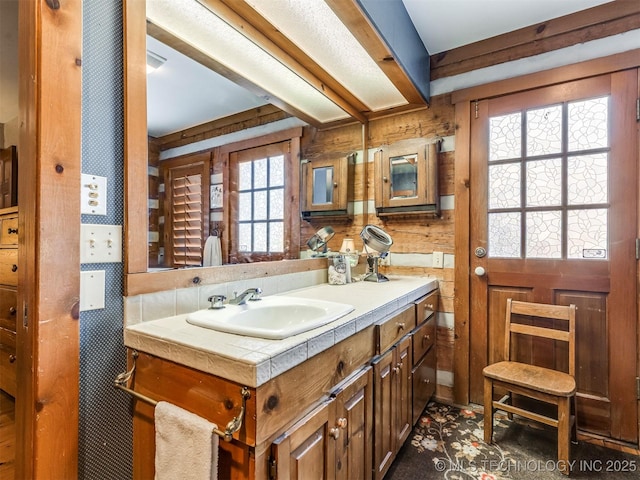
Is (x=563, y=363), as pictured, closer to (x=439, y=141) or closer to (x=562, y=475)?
(x=562, y=475)

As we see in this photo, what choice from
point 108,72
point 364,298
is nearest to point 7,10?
point 108,72

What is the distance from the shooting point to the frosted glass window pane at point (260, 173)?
5.61 feet

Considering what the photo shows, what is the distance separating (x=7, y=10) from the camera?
144 cm

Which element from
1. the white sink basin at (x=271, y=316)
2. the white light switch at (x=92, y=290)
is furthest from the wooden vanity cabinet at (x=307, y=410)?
the white light switch at (x=92, y=290)

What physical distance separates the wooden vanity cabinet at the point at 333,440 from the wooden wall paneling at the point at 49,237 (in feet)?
1.99

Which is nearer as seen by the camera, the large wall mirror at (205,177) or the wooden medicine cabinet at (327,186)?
the large wall mirror at (205,177)

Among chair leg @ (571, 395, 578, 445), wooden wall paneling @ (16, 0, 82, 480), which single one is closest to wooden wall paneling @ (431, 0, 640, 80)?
chair leg @ (571, 395, 578, 445)

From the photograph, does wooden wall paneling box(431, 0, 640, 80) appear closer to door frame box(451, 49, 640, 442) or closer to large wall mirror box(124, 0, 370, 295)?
door frame box(451, 49, 640, 442)

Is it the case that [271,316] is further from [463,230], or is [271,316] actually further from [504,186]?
[504,186]

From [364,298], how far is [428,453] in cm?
94

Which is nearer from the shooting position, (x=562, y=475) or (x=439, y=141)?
(x=562, y=475)

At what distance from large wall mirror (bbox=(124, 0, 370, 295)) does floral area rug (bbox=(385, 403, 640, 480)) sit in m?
1.17

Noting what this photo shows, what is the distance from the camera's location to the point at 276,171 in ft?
6.10

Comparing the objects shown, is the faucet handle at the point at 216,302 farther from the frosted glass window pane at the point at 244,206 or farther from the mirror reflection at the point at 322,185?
the mirror reflection at the point at 322,185
